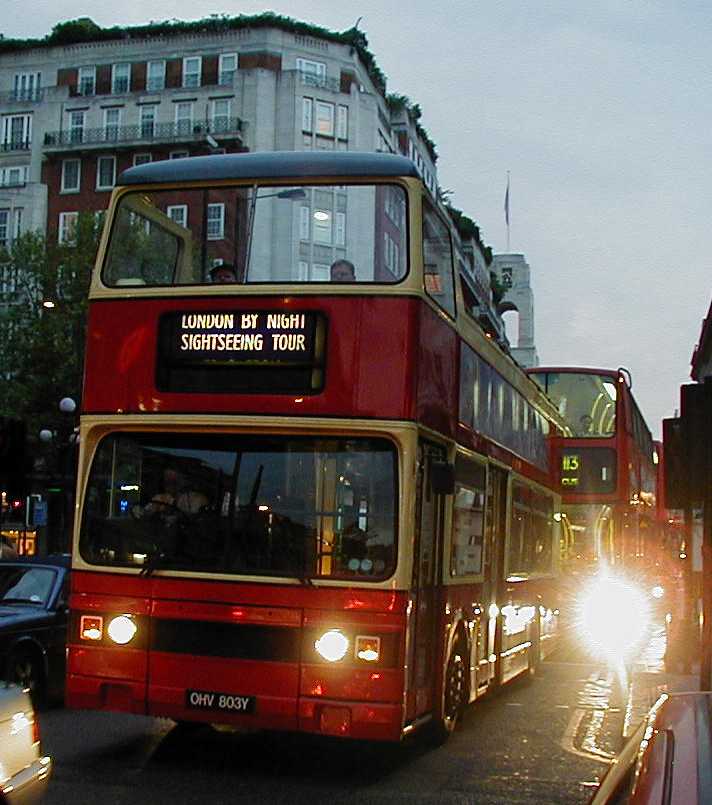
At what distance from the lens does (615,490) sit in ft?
99.5

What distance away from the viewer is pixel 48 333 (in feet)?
141

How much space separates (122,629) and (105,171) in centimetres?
6139

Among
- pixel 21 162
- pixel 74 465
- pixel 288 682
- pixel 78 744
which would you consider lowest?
pixel 78 744

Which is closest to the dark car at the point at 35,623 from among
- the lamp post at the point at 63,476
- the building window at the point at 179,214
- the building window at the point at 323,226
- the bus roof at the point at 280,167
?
the lamp post at the point at 63,476

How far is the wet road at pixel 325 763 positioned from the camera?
9000mm

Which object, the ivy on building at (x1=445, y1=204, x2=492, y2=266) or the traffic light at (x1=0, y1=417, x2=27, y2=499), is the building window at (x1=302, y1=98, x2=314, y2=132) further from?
the traffic light at (x1=0, y1=417, x2=27, y2=499)

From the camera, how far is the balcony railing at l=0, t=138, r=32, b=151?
232ft

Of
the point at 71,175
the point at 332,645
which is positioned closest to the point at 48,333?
the point at 71,175

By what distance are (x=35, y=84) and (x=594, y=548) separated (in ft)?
169

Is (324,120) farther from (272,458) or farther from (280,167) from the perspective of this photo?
(272,458)

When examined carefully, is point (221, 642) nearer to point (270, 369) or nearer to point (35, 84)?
point (270, 369)

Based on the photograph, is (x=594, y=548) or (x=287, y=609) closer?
(x=287, y=609)

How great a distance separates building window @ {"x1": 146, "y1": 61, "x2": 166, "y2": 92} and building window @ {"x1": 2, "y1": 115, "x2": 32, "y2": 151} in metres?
6.71

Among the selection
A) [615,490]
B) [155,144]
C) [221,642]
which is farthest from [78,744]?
[155,144]
